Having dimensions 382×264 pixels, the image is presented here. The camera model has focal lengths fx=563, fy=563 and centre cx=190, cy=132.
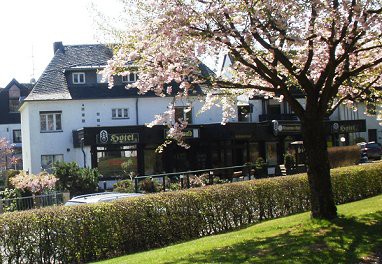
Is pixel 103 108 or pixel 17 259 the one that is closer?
pixel 17 259

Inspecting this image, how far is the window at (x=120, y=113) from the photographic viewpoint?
42.2 m

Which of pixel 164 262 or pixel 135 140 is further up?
pixel 135 140

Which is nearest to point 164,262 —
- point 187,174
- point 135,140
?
point 187,174

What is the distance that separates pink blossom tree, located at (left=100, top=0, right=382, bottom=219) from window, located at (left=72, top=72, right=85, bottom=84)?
101 ft

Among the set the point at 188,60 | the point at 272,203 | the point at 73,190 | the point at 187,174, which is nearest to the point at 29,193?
the point at 73,190

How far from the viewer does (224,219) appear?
1516 centimetres

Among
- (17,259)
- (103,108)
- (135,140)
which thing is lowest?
(17,259)

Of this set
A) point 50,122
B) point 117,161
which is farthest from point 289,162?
point 50,122

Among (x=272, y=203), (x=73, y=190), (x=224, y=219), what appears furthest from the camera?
(x=73, y=190)

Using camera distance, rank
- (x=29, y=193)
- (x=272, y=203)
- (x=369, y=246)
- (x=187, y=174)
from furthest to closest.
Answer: (x=29, y=193) → (x=187, y=174) → (x=272, y=203) → (x=369, y=246)

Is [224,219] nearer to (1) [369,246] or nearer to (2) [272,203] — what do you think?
(2) [272,203]

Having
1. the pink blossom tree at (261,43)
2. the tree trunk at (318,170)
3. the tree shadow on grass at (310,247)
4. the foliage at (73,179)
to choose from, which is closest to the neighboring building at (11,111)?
the foliage at (73,179)

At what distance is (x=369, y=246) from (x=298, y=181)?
834cm

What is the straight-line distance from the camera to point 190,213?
14242 millimetres
